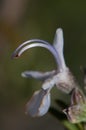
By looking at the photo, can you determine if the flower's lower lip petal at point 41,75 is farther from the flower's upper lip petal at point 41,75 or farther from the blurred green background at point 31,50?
the blurred green background at point 31,50

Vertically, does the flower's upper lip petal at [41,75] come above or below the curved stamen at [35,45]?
below

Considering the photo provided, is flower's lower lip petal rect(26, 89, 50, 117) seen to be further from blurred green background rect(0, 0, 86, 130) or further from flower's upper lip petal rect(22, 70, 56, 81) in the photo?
blurred green background rect(0, 0, 86, 130)

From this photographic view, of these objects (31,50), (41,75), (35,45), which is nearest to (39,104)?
(41,75)

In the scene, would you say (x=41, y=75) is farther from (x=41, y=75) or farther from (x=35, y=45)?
(x=35, y=45)

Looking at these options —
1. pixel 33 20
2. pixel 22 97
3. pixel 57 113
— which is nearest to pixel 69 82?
pixel 57 113

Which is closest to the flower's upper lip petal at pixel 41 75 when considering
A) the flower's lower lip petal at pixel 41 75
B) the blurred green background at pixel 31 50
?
the flower's lower lip petal at pixel 41 75

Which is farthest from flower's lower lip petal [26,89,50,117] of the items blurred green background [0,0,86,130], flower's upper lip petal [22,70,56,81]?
blurred green background [0,0,86,130]
